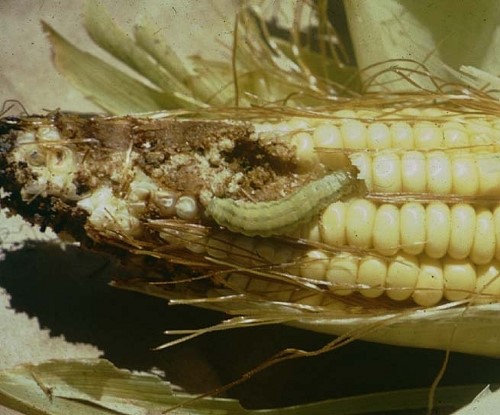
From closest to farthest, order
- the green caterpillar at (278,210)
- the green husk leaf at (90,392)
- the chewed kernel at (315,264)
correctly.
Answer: the green caterpillar at (278,210) < the chewed kernel at (315,264) < the green husk leaf at (90,392)

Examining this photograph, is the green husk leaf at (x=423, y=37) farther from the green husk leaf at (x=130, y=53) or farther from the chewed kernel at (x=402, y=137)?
the green husk leaf at (x=130, y=53)

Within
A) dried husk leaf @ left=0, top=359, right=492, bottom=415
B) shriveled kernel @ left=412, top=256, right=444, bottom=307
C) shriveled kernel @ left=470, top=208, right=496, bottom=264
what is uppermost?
shriveled kernel @ left=470, top=208, right=496, bottom=264

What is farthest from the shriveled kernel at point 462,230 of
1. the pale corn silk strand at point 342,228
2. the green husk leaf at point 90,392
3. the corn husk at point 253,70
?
the green husk leaf at point 90,392

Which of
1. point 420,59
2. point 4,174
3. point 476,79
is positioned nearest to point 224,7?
point 420,59

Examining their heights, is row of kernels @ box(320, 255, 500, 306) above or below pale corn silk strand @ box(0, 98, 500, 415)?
below

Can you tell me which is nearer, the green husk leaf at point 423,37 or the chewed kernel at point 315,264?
the chewed kernel at point 315,264

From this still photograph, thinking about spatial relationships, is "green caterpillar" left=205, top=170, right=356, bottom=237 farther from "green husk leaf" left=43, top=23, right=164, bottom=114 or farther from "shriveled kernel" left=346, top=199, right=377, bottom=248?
"green husk leaf" left=43, top=23, right=164, bottom=114

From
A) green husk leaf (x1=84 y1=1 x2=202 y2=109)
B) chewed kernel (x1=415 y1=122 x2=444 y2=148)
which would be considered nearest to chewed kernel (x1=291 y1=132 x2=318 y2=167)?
chewed kernel (x1=415 y1=122 x2=444 y2=148)

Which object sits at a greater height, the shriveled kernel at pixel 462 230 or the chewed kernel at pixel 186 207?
the chewed kernel at pixel 186 207

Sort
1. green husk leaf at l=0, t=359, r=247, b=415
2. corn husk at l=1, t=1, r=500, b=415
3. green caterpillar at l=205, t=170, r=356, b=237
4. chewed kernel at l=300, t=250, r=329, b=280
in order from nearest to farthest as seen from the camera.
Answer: green caterpillar at l=205, t=170, r=356, b=237
chewed kernel at l=300, t=250, r=329, b=280
green husk leaf at l=0, t=359, r=247, b=415
corn husk at l=1, t=1, r=500, b=415
